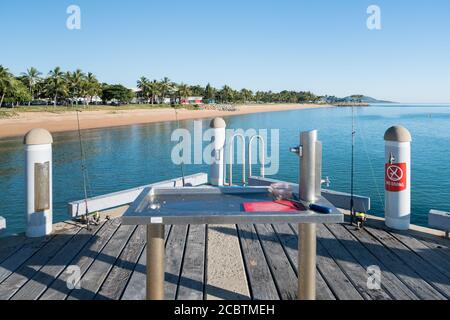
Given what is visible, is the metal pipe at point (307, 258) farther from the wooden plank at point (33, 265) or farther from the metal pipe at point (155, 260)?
the wooden plank at point (33, 265)

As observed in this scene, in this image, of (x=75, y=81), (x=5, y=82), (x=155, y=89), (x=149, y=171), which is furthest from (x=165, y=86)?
(x=149, y=171)

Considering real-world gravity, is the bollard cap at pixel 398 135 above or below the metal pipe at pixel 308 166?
above

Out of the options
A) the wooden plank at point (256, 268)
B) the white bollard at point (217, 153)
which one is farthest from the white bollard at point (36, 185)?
the white bollard at point (217, 153)

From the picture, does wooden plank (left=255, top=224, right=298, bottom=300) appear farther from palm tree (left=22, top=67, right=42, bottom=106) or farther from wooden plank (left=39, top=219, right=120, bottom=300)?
palm tree (left=22, top=67, right=42, bottom=106)

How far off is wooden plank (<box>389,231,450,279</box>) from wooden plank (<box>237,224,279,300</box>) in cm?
173

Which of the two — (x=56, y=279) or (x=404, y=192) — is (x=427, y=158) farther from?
(x=56, y=279)

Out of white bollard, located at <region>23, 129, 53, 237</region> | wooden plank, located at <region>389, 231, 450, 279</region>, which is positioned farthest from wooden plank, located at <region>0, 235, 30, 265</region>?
wooden plank, located at <region>389, 231, 450, 279</region>

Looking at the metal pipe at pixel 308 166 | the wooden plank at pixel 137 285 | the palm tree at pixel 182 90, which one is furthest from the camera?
the palm tree at pixel 182 90

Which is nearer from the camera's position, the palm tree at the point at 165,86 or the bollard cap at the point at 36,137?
the bollard cap at the point at 36,137

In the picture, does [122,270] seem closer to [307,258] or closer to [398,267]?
[307,258]

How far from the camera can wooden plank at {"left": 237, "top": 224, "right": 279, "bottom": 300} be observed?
3285mm

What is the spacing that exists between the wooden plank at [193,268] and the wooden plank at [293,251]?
0.97 m

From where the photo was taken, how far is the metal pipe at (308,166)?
2.91 meters
